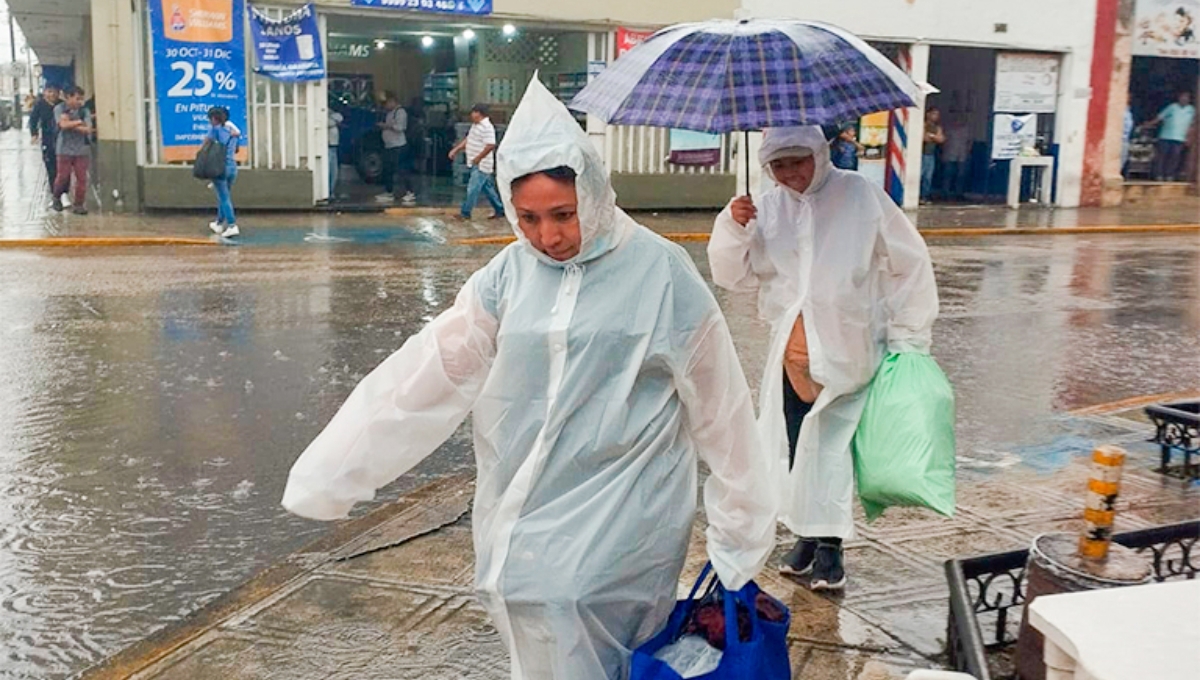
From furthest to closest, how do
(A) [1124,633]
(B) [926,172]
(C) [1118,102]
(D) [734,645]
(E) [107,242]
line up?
(C) [1118,102], (B) [926,172], (E) [107,242], (D) [734,645], (A) [1124,633]

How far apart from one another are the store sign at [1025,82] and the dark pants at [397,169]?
1068cm

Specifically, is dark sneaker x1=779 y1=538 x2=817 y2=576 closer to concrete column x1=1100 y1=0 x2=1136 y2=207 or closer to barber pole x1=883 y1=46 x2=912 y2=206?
barber pole x1=883 y1=46 x2=912 y2=206

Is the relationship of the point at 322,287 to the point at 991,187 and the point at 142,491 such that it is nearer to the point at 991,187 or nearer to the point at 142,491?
the point at 142,491

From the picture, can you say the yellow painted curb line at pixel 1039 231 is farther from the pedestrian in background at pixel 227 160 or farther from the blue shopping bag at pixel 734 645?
the blue shopping bag at pixel 734 645

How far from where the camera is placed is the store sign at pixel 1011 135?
73.2ft

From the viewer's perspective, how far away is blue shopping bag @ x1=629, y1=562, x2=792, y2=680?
8.51ft

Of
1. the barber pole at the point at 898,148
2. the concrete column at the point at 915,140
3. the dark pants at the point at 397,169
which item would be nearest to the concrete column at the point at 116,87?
the dark pants at the point at 397,169

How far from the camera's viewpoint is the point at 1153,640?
77.3 inches

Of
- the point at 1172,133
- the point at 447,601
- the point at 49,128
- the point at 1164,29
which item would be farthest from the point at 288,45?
the point at 1172,133

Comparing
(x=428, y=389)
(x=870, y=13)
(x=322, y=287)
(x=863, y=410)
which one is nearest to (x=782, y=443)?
(x=863, y=410)

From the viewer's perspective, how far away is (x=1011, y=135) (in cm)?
2245

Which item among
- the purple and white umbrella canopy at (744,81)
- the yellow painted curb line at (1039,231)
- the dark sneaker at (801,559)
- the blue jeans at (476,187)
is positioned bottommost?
the dark sneaker at (801,559)

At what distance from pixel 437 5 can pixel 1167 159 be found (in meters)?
15.3

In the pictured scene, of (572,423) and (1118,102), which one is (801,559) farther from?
(1118,102)
